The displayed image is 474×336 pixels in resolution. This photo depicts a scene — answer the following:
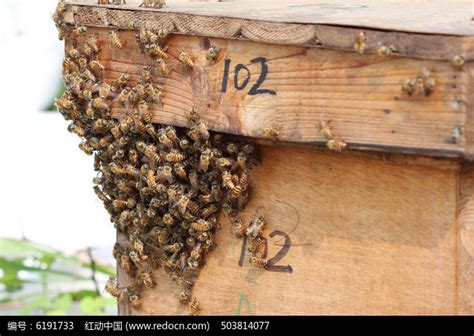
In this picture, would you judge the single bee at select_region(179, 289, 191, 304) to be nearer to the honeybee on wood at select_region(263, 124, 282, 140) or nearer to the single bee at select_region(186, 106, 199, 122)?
the single bee at select_region(186, 106, 199, 122)

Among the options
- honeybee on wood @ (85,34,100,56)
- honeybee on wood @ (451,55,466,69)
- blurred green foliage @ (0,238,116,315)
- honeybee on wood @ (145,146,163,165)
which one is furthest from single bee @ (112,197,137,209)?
blurred green foliage @ (0,238,116,315)

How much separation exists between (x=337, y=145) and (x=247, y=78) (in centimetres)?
Answer: 60

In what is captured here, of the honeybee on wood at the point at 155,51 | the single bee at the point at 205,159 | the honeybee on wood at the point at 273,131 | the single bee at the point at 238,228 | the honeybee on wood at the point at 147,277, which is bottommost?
the honeybee on wood at the point at 147,277

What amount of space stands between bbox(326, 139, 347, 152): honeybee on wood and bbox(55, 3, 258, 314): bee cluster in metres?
0.62

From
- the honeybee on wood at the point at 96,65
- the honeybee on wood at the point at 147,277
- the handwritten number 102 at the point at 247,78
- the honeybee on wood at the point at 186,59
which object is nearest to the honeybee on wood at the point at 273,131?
the handwritten number 102 at the point at 247,78

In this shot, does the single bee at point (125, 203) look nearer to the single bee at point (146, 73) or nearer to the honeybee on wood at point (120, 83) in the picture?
the honeybee on wood at point (120, 83)

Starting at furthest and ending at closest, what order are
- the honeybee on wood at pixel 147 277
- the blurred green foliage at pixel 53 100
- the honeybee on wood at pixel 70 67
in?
the blurred green foliage at pixel 53 100, the honeybee on wood at pixel 147 277, the honeybee on wood at pixel 70 67

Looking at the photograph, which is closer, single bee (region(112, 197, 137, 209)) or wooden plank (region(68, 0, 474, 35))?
wooden plank (region(68, 0, 474, 35))

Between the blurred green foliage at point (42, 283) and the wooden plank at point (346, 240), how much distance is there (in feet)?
9.56

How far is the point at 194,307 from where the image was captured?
4.71 meters

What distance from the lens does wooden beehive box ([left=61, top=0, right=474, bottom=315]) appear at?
342 cm

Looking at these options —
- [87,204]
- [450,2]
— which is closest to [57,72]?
[87,204]

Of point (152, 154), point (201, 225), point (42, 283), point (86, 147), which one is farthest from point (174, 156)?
point (42, 283)

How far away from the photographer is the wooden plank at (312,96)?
336cm
